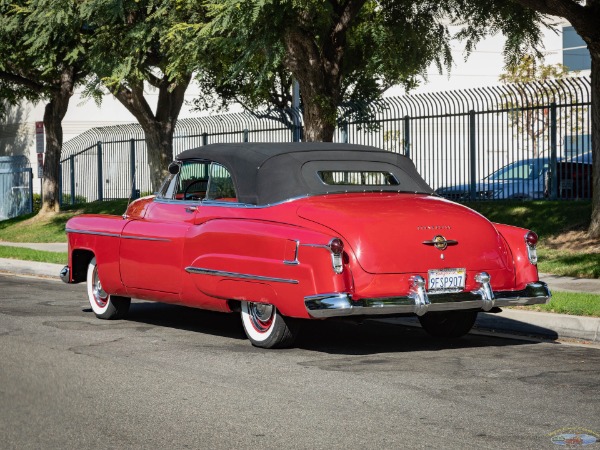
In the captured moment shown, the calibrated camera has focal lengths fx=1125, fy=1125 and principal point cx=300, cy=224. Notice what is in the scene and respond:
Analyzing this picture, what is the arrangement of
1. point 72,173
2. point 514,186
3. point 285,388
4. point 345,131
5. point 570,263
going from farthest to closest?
1. point 72,173
2. point 345,131
3. point 514,186
4. point 570,263
5. point 285,388

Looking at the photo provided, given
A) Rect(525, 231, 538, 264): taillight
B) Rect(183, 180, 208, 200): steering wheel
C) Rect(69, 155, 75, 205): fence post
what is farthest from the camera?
Rect(69, 155, 75, 205): fence post

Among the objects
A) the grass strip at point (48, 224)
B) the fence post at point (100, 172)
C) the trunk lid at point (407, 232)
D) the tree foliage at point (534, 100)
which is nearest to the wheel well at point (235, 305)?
the trunk lid at point (407, 232)

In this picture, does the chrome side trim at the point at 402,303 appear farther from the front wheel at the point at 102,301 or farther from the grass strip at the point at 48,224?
the grass strip at the point at 48,224

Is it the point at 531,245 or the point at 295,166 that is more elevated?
the point at 295,166

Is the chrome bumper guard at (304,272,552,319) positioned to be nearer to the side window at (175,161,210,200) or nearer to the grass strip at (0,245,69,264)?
the side window at (175,161,210,200)

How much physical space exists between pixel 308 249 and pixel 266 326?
1.05 m

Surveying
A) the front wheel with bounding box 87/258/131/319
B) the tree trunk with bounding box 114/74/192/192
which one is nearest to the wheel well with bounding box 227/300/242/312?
the front wheel with bounding box 87/258/131/319

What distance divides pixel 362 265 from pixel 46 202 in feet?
79.2

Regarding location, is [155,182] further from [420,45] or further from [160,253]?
[160,253]

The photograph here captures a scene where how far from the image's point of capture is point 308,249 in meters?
8.95

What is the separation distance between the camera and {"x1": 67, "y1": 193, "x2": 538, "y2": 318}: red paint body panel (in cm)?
896

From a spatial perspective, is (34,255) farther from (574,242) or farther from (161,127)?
(574,242)

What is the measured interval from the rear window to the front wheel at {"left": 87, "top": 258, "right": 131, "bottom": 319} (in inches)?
104

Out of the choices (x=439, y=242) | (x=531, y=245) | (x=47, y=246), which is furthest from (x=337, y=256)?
(x=47, y=246)
